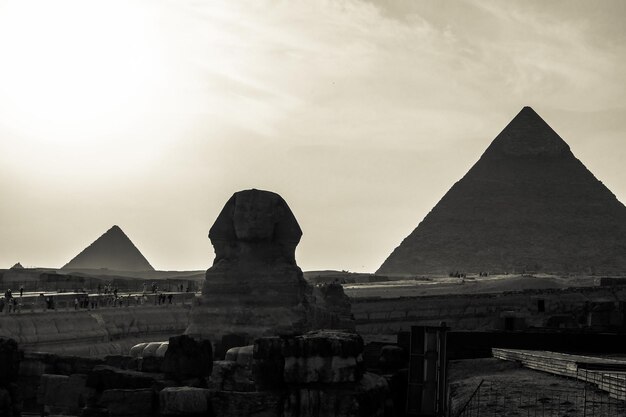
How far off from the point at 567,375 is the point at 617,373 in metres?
1.22

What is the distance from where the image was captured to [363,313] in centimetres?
4103

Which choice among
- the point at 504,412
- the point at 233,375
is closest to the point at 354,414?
the point at 504,412

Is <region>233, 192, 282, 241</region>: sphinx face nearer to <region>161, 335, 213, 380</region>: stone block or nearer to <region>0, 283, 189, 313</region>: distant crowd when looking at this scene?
<region>0, 283, 189, 313</region>: distant crowd

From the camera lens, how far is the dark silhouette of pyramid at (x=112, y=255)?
17650 centimetres

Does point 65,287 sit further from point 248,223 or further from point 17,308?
point 248,223

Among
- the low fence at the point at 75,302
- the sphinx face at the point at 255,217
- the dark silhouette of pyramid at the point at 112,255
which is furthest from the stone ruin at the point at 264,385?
the dark silhouette of pyramid at the point at 112,255

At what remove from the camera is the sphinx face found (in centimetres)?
2219

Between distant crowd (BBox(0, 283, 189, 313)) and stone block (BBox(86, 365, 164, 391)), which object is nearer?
stone block (BBox(86, 365, 164, 391))

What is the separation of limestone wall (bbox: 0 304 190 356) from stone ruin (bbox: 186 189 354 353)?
3.74 meters

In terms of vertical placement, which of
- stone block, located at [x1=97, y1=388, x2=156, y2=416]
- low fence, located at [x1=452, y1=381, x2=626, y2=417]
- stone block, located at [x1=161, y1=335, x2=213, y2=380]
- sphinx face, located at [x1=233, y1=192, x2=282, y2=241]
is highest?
sphinx face, located at [x1=233, y1=192, x2=282, y2=241]

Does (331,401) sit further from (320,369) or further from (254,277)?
(254,277)

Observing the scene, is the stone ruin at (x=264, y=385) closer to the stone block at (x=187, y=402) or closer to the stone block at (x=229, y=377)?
the stone block at (x=187, y=402)

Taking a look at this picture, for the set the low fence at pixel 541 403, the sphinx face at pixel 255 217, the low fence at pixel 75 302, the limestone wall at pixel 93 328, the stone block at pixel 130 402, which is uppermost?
the sphinx face at pixel 255 217

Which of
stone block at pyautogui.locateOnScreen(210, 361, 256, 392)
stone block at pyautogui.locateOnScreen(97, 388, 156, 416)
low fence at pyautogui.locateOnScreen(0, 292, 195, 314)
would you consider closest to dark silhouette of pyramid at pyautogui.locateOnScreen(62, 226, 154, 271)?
low fence at pyautogui.locateOnScreen(0, 292, 195, 314)
